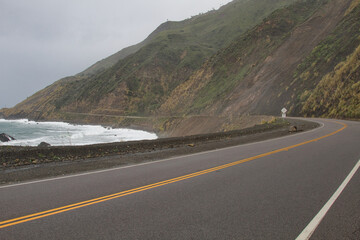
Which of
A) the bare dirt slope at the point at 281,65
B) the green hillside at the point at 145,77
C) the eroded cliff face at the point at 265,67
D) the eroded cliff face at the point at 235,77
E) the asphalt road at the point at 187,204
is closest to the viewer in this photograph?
the asphalt road at the point at 187,204

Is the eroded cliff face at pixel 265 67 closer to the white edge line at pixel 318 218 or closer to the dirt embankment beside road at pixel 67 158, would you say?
the dirt embankment beside road at pixel 67 158

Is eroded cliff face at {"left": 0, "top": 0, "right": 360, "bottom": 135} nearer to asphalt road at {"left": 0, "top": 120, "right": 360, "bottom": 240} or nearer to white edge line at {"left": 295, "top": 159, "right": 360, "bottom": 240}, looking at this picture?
asphalt road at {"left": 0, "top": 120, "right": 360, "bottom": 240}

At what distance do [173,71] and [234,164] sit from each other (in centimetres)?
9132

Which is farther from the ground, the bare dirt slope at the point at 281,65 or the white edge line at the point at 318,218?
the bare dirt slope at the point at 281,65

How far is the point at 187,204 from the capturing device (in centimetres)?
503

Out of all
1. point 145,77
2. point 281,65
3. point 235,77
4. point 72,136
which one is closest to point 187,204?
point 281,65

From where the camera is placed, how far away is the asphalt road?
3.93 metres

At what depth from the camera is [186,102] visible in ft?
233

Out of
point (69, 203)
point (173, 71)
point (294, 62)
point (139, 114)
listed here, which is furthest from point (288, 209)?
point (173, 71)

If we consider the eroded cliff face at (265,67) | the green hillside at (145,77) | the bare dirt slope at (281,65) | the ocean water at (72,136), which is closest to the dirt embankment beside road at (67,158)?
the ocean water at (72,136)

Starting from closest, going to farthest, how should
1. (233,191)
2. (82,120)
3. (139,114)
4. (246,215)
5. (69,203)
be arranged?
(246,215) < (69,203) < (233,191) < (139,114) < (82,120)

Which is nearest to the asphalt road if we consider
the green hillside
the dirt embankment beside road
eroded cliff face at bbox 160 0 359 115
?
the dirt embankment beside road

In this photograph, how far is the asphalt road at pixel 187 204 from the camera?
3.93 meters

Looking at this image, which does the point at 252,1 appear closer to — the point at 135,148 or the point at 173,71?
the point at 173,71
